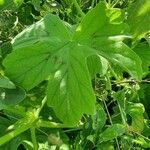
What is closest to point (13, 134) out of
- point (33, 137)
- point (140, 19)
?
point (33, 137)

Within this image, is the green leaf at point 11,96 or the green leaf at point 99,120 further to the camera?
the green leaf at point 99,120

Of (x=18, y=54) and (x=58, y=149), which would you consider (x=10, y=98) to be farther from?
(x=58, y=149)

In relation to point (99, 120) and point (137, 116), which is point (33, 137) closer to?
point (99, 120)

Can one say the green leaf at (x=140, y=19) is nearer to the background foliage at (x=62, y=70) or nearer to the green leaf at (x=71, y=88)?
→ the background foliage at (x=62, y=70)

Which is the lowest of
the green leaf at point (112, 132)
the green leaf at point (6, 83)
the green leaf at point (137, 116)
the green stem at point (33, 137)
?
the green leaf at point (137, 116)

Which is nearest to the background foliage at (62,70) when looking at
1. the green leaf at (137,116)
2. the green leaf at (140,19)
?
the green leaf at (140,19)

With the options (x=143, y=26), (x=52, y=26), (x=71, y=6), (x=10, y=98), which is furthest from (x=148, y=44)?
(x=10, y=98)

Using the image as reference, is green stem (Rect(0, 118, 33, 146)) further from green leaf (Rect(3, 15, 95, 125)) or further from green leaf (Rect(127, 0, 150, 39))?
green leaf (Rect(127, 0, 150, 39))
